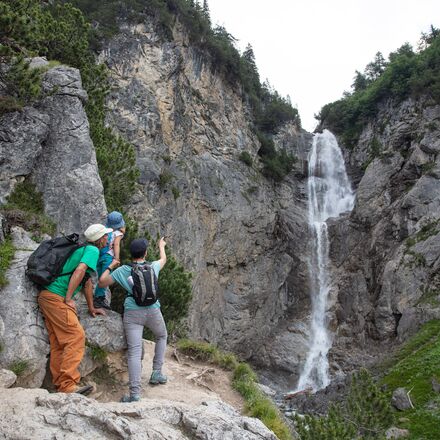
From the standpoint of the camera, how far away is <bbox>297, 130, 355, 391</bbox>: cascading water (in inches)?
1224

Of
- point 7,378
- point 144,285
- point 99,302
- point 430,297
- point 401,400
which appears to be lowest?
point 401,400

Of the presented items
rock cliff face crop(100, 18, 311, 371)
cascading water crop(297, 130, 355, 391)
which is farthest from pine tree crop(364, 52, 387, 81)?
rock cliff face crop(100, 18, 311, 371)

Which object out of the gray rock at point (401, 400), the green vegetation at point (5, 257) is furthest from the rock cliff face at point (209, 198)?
the green vegetation at point (5, 257)

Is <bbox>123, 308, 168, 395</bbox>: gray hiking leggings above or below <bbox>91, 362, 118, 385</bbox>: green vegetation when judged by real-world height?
above

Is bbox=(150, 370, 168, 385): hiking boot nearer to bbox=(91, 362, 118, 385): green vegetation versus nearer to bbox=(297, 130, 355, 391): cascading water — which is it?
bbox=(91, 362, 118, 385): green vegetation

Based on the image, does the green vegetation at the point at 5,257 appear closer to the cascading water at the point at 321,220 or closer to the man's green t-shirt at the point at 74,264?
the man's green t-shirt at the point at 74,264

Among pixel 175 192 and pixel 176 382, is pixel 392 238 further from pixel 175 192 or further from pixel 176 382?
pixel 176 382

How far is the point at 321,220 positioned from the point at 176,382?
34.1 meters

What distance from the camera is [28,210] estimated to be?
9.45 meters

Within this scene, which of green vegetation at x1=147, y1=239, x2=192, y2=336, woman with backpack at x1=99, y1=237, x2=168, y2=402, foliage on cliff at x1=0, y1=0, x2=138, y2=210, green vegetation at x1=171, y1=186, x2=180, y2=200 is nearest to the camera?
woman with backpack at x1=99, y1=237, x2=168, y2=402

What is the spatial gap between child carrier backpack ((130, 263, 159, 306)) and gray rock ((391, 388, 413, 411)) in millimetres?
17902

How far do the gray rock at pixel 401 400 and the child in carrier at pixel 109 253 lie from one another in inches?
684

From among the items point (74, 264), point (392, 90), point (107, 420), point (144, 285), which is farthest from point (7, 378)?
point (392, 90)

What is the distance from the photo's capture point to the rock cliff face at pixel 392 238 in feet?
96.2
